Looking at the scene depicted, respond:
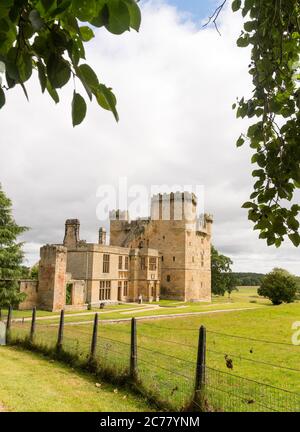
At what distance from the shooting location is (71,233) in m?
41.9

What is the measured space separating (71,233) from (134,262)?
8.20 metres

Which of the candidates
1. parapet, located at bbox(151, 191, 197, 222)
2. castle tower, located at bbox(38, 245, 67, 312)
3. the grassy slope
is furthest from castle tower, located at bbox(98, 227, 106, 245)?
the grassy slope

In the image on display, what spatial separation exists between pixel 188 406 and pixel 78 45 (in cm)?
724

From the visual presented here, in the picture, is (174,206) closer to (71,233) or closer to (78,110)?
(71,233)

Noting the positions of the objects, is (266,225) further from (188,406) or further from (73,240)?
(73,240)

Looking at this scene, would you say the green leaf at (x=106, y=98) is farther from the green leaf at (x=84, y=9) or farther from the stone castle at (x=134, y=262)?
the stone castle at (x=134, y=262)

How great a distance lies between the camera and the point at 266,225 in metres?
3.24

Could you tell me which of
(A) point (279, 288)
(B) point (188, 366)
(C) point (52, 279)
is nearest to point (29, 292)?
(C) point (52, 279)

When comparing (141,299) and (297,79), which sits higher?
(297,79)

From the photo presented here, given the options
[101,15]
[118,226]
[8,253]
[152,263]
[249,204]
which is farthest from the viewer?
[118,226]

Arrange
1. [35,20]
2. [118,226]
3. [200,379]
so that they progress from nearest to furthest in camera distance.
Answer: [35,20] → [200,379] → [118,226]

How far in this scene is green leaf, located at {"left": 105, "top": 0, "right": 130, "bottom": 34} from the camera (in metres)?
A: 1.03

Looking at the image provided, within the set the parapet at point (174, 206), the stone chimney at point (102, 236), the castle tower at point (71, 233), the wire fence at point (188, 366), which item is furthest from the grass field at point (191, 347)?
the stone chimney at point (102, 236)
